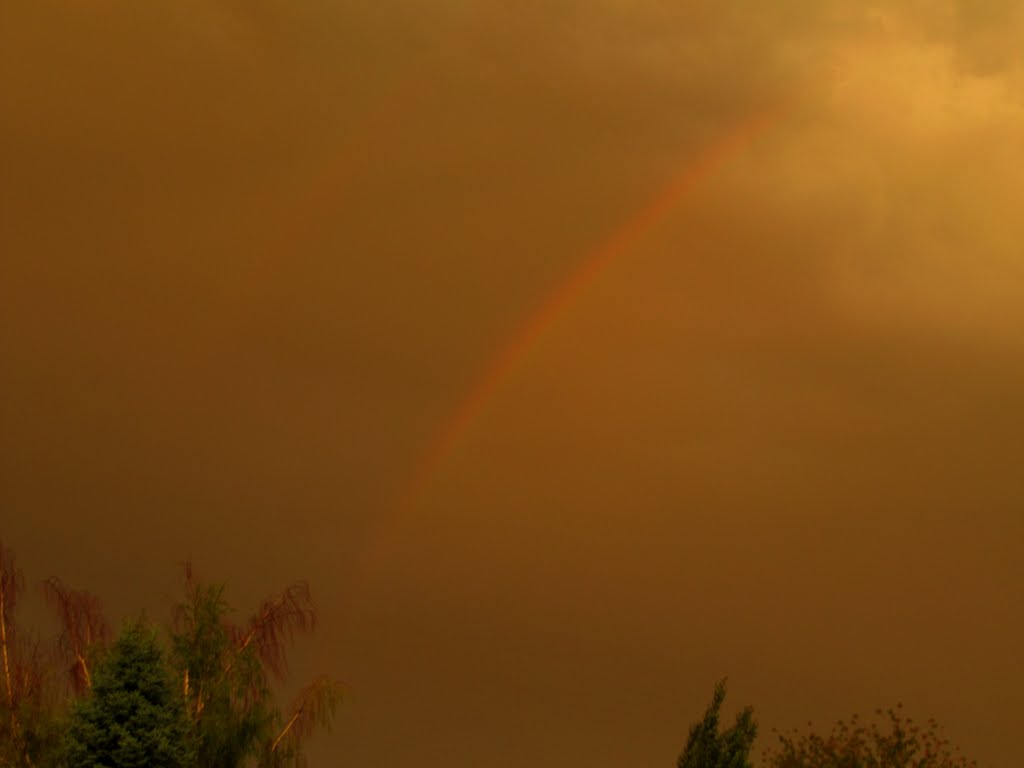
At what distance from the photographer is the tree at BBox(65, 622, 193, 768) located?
25.1m

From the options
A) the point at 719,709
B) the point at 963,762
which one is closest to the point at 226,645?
the point at 719,709

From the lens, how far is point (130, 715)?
25344mm

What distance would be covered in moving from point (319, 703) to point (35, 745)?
5842 mm

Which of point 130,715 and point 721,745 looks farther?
point 721,745

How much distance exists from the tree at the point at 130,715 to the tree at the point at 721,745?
41.4 ft

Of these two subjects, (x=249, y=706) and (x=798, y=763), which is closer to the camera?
(x=249, y=706)

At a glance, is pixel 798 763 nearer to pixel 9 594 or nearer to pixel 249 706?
pixel 249 706

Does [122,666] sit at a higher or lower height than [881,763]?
lower

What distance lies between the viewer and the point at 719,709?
33.1 metres

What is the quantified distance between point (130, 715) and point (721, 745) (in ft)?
46.9

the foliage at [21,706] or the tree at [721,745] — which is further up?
the tree at [721,745]

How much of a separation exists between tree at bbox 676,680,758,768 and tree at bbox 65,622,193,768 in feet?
41.4

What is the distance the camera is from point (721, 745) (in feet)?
107

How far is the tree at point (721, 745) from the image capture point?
3259cm
